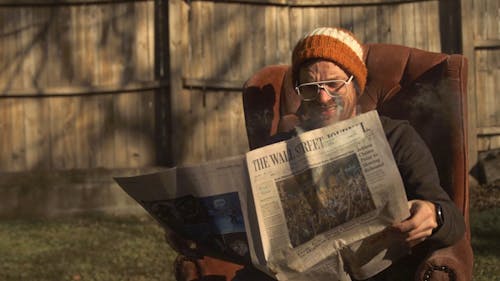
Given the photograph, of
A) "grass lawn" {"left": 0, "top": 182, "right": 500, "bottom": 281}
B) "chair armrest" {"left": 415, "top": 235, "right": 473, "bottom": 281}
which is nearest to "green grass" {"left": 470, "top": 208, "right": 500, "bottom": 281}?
"grass lawn" {"left": 0, "top": 182, "right": 500, "bottom": 281}

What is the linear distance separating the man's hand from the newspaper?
0.03 metres

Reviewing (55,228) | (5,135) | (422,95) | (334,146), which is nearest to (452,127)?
(422,95)

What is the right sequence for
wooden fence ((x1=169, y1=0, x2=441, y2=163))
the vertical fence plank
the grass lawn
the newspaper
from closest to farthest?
1. the newspaper
2. the grass lawn
3. wooden fence ((x1=169, y1=0, x2=441, y2=163))
4. the vertical fence plank

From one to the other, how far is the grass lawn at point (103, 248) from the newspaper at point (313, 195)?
8.51ft

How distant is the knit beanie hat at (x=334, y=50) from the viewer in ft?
7.37

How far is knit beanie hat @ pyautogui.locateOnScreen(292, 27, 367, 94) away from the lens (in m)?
2.25

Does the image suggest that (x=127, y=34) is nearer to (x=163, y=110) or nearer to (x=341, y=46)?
(x=163, y=110)

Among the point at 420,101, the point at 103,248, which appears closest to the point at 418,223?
the point at 420,101

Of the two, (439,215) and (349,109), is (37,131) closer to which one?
(349,109)

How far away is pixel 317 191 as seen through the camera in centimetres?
185

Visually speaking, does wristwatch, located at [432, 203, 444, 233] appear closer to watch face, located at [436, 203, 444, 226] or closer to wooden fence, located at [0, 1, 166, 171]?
watch face, located at [436, 203, 444, 226]

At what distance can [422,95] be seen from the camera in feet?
8.76

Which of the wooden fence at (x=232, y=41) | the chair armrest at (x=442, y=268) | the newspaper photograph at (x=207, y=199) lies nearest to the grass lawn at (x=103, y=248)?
the wooden fence at (x=232, y=41)

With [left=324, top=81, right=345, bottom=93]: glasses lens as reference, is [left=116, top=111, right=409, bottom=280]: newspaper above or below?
below
